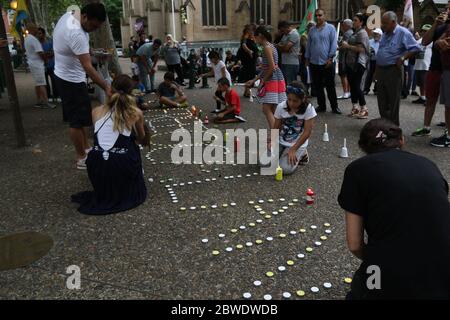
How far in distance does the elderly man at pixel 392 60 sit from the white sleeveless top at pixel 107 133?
4832 millimetres

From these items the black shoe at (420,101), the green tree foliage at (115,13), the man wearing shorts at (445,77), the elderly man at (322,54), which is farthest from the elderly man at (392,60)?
the green tree foliage at (115,13)

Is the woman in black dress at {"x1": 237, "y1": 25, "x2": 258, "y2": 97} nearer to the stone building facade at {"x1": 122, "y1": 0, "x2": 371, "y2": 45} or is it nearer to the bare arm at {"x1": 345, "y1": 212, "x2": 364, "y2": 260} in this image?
Result: the bare arm at {"x1": 345, "y1": 212, "x2": 364, "y2": 260}

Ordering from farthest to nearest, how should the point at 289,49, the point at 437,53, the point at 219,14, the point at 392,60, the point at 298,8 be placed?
the point at 298,8, the point at 219,14, the point at 289,49, the point at 392,60, the point at 437,53

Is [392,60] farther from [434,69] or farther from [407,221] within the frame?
[407,221]

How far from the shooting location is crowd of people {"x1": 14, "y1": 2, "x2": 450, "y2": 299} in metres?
1.98

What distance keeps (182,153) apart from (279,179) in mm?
1910

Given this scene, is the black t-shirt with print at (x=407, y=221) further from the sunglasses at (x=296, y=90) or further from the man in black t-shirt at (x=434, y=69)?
the man in black t-shirt at (x=434, y=69)

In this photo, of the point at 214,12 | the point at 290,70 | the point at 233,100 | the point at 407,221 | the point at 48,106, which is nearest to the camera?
the point at 407,221

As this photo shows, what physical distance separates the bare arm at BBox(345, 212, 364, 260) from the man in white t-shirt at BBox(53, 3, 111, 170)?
3588 millimetres

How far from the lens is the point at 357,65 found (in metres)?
8.66

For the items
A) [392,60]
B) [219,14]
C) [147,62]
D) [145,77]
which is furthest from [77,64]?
[219,14]

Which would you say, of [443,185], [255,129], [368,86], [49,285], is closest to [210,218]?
[49,285]

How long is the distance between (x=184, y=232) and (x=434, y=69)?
538cm

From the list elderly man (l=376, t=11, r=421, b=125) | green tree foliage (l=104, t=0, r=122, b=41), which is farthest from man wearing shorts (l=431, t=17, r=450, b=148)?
green tree foliage (l=104, t=0, r=122, b=41)
